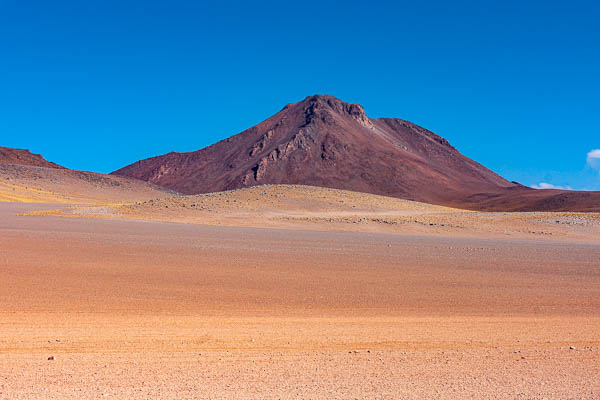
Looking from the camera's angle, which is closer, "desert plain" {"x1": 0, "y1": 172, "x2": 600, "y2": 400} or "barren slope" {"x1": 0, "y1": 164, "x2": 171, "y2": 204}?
"desert plain" {"x1": 0, "y1": 172, "x2": 600, "y2": 400}

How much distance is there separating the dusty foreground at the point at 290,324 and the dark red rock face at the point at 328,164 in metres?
Answer: 122

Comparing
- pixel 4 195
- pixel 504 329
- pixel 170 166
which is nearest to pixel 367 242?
pixel 504 329

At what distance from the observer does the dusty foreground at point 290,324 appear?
5.64m

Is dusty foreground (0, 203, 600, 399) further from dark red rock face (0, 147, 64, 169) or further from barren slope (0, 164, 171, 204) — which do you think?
dark red rock face (0, 147, 64, 169)

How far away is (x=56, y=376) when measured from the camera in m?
5.55

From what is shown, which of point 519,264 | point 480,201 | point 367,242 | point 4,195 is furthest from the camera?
point 480,201

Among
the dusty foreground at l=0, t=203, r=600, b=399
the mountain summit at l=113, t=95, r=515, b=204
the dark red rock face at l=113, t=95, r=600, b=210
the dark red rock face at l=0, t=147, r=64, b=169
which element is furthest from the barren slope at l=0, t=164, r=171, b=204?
the mountain summit at l=113, t=95, r=515, b=204

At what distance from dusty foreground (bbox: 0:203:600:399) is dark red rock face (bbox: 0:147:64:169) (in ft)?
→ 349

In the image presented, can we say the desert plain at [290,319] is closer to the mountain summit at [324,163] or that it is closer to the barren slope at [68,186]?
the barren slope at [68,186]

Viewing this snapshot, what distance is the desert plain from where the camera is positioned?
566 centimetres

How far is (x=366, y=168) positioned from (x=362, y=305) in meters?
153

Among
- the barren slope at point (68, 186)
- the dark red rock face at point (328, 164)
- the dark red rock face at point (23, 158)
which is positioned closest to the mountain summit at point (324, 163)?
the dark red rock face at point (328, 164)

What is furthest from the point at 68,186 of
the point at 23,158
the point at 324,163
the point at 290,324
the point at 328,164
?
the point at 328,164

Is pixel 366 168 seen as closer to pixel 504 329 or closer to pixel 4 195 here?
pixel 4 195
